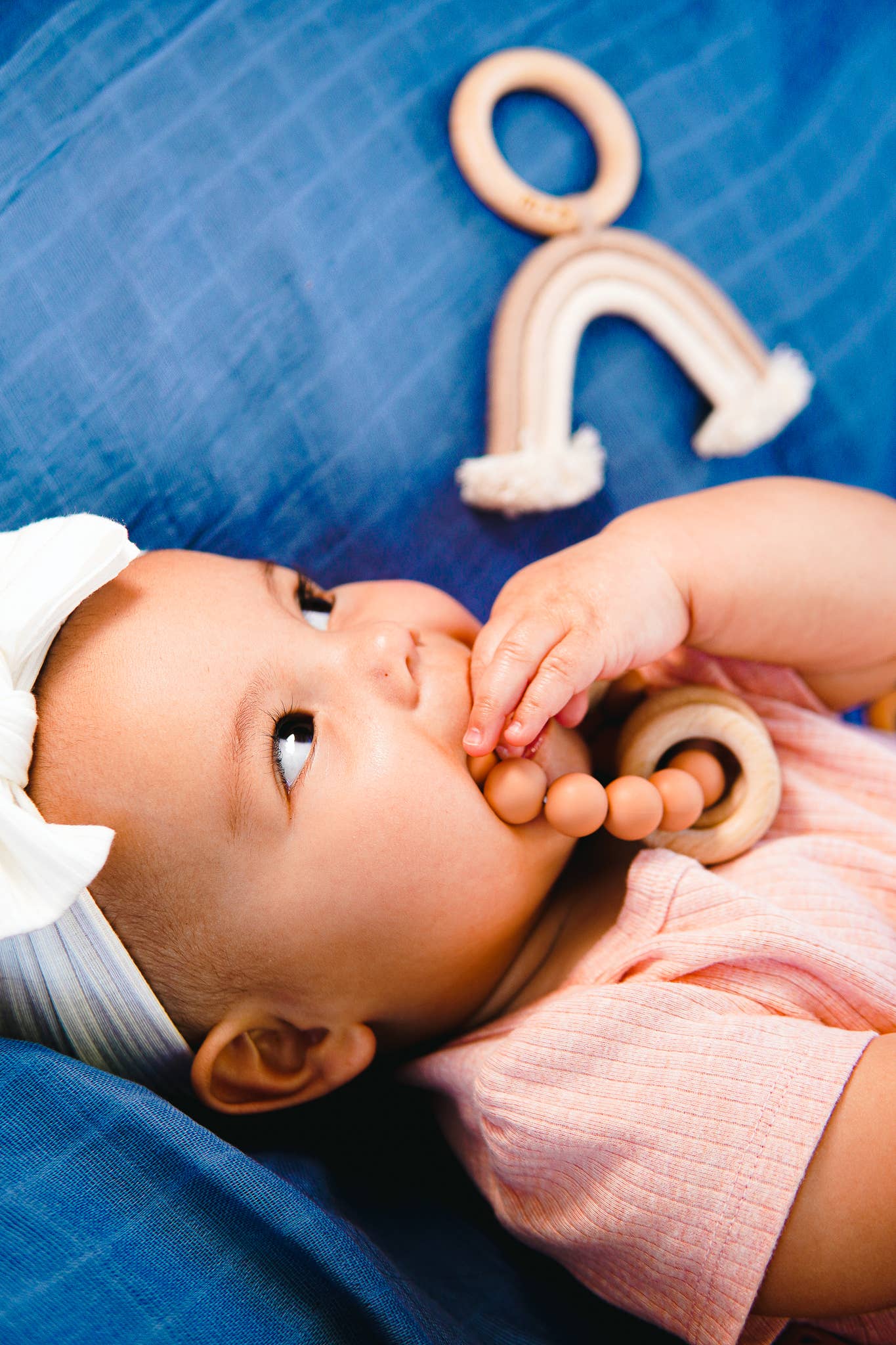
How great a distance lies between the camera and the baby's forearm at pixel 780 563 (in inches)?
36.4

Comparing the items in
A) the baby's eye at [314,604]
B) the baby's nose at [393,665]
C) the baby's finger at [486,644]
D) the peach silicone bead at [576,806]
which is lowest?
the peach silicone bead at [576,806]

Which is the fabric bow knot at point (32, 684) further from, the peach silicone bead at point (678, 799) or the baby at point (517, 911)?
the peach silicone bead at point (678, 799)

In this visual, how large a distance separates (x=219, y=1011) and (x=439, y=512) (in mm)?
600

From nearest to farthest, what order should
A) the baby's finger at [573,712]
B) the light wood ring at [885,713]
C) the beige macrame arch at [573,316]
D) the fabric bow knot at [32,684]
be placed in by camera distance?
the fabric bow knot at [32,684], the baby's finger at [573,712], the beige macrame arch at [573,316], the light wood ring at [885,713]

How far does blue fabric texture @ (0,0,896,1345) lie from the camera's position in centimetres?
97

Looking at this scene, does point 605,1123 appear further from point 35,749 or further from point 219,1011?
point 35,749

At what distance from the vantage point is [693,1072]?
0.74m

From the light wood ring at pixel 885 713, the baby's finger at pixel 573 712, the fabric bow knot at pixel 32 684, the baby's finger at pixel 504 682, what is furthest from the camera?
the light wood ring at pixel 885 713

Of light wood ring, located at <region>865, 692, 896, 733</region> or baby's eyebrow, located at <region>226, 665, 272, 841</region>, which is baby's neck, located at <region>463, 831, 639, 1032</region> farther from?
light wood ring, located at <region>865, 692, 896, 733</region>

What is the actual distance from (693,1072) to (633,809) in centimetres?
21

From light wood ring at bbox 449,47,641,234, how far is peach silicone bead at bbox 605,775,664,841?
70 centimetres

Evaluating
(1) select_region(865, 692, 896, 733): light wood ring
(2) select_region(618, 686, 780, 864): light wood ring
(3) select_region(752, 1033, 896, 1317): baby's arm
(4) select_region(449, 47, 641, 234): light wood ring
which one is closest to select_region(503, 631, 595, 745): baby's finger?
(2) select_region(618, 686, 780, 864): light wood ring

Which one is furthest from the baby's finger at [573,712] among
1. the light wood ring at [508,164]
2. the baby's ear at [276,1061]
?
the light wood ring at [508,164]

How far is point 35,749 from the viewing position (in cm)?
74
